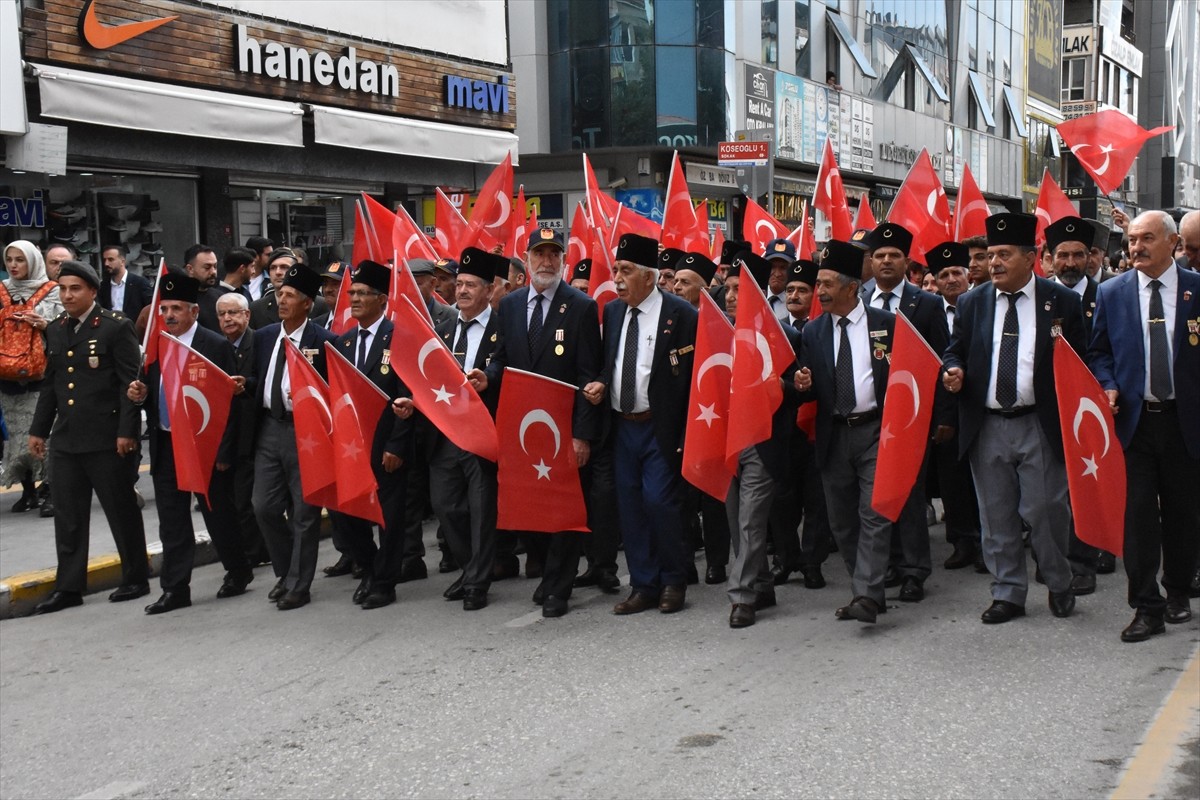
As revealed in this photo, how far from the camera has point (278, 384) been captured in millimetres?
8242

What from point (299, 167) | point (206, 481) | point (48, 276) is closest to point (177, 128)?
point (299, 167)

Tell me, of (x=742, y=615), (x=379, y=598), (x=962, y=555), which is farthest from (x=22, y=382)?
(x=962, y=555)

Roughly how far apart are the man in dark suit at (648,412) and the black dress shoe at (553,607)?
0.30m

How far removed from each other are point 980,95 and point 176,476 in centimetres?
3929

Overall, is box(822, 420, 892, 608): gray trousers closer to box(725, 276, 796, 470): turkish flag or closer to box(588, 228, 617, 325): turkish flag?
box(725, 276, 796, 470): turkish flag

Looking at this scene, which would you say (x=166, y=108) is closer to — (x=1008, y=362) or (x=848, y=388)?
(x=848, y=388)

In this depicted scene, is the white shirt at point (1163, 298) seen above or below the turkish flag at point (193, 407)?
above

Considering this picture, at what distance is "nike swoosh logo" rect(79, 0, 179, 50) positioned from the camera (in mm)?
14539

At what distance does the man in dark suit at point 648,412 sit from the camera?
763 cm

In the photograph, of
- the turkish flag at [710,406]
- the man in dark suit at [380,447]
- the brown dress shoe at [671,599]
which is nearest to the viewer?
the turkish flag at [710,406]

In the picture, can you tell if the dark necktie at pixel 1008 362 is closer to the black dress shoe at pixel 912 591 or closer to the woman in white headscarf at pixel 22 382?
the black dress shoe at pixel 912 591

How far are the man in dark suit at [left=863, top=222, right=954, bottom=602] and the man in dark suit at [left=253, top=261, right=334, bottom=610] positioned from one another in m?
3.41

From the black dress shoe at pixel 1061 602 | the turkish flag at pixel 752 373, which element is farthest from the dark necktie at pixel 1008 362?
the turkish flag at pixel 752 373

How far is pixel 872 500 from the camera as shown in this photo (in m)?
7.09
